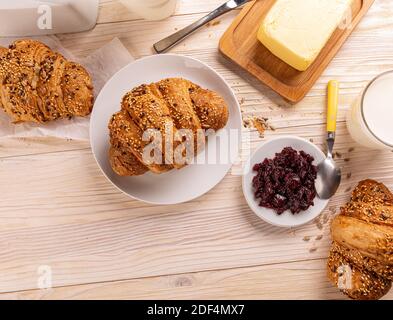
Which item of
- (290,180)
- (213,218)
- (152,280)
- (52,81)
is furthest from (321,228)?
(52,81)

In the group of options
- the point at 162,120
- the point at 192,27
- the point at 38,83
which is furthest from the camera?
the point at 192,27

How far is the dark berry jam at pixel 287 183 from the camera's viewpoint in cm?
157

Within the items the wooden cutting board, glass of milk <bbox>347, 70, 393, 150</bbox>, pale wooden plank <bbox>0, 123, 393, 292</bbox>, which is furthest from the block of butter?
pale wooden plank <bbox>0, 123, 393, 292</bbox>

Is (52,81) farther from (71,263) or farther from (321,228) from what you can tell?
(321,228)

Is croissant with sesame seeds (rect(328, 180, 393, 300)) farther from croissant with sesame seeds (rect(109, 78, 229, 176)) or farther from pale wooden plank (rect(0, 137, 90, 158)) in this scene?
pale wooden plank (rect(0, 137, 90, 158))

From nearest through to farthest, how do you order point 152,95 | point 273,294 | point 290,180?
point 152,95 < point 290,180 < point 273,294

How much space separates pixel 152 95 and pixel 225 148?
0.31m

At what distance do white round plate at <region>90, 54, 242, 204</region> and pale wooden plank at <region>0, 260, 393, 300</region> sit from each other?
0.30 metres

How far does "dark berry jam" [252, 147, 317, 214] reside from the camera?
61.9 inches

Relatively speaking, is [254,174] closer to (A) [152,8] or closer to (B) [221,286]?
(B) [221,286]

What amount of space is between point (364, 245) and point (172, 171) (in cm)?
62

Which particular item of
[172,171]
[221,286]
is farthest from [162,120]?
[221,286]

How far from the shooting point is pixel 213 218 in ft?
5.46

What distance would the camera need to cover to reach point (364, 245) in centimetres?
146
